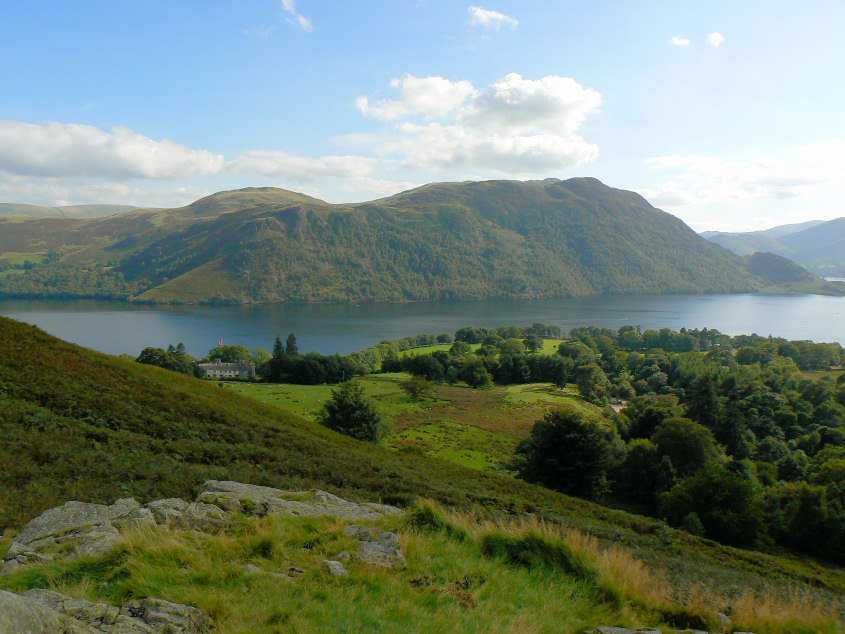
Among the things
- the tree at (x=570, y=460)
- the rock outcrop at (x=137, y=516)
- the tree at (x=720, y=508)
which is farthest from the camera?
the tree at (x=570, y=460)

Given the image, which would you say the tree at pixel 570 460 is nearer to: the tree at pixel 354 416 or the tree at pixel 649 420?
the tree at pixel 354 416

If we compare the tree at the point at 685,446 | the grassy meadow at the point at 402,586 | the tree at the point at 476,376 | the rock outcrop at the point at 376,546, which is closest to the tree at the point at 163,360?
the tree at the point at 476,376

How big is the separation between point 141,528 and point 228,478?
4.66m

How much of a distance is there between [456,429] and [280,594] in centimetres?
4365

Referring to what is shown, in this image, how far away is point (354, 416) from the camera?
3600 cm

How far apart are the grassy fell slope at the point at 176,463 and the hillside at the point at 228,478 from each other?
58mm

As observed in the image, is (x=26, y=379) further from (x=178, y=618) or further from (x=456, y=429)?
(x=456, y=429)

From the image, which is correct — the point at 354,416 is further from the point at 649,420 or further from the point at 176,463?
the point at 649,420

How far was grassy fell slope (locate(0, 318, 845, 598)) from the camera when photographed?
9.77 m

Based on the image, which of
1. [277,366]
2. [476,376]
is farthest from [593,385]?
[277,366]

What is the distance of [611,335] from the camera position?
153m

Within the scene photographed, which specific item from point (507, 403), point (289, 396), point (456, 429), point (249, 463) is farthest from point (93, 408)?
point (507, 403)

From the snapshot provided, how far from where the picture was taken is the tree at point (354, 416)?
35.7 m

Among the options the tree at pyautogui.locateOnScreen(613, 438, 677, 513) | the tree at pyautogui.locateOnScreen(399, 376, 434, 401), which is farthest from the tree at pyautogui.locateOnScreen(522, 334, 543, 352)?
the tree at pyautogui.locateOnScreen(613, 438, 677, 513)
